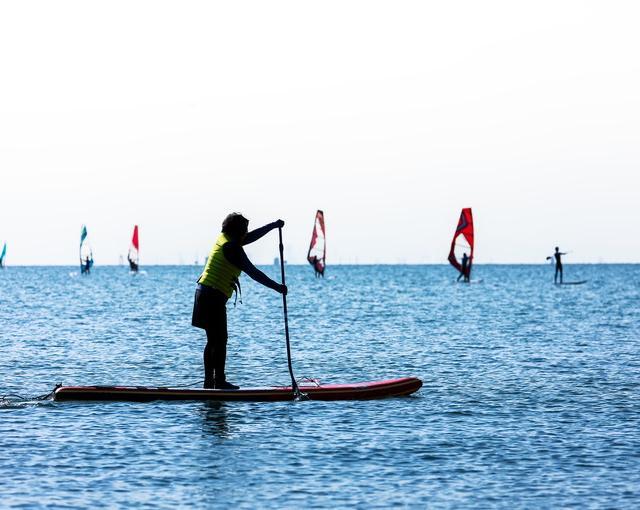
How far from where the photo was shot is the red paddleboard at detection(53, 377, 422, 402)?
14.1 m

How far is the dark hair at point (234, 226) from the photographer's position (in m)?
13.4

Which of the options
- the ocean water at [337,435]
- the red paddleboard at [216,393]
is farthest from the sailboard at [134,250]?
the red paddleboard at [216,393]

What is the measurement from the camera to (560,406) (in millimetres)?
14961

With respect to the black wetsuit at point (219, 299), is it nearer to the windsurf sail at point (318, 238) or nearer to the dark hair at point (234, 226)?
the dark hair at point (234, 226)

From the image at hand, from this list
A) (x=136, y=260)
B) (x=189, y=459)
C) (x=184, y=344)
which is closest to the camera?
(x=189, y=459)

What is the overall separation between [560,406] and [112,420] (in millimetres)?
6064

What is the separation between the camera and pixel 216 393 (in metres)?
13.9

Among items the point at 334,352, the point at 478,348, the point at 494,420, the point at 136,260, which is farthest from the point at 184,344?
the point at 136,260

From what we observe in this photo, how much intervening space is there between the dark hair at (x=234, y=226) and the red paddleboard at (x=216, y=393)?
2.05 m

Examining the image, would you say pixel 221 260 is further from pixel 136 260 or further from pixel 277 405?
pixel 136 260

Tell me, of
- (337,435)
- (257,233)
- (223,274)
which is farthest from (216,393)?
(337,435)

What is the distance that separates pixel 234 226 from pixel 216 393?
2180 mm

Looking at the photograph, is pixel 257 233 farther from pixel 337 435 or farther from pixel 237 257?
pixel 337 435

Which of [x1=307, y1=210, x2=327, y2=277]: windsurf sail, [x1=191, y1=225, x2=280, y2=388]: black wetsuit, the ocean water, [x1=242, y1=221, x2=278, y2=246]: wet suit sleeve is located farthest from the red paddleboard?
[x1=307, y1=210, x2=327, y2=277]: windsurf sail
